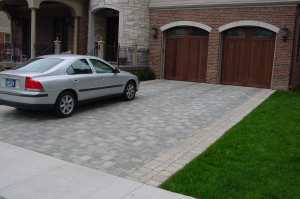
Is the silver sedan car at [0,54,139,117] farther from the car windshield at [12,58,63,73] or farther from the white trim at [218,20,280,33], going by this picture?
the white trim at [218,20,280,33]

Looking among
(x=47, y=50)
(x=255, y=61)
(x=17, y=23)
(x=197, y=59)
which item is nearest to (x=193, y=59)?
(x=197, y=59)

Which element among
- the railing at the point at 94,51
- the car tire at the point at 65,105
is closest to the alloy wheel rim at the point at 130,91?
the car tire at the point at 65,105

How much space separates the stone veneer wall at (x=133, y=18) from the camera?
16.5 meters

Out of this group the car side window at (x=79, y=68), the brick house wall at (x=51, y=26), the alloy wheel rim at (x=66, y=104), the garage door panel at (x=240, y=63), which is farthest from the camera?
the brick house wall at (x=51, y=26)

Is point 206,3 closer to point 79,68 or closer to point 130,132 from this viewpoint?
point 79,68

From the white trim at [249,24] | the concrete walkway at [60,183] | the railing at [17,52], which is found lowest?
the concrete walkway at [60,183]

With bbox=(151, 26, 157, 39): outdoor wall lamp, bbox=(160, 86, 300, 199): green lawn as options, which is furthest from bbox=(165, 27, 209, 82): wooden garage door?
bbox=(160, 86, 300, 199): green lawn

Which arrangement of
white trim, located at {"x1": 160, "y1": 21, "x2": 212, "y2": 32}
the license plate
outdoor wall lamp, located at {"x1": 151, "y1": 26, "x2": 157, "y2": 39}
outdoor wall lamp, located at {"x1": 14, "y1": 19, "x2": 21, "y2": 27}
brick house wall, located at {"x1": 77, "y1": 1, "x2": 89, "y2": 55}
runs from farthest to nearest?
outdoor wall lamp, located at {"x1": 14, "y1": 19, "x2": 21, "y2": 27}, brick house wall, located at {"x1": 77, "y1": 1, "x2": 89, "y2": 55}, outdoor wall lamp, located at {"x1": 151, "y1": 26, "x2": 157, "y2": 39}, white trim, located at {"x1": 160, "y1": 21, "x2": 212, "y2": 32}, the license plate

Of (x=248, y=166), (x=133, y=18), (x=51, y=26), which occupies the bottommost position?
(x=248, y=166)

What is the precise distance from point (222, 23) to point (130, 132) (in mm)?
9879

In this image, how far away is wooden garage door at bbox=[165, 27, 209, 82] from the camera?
16.2 m

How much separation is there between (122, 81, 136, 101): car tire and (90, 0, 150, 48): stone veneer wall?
6.37 meters

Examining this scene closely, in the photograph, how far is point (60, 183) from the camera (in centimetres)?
454

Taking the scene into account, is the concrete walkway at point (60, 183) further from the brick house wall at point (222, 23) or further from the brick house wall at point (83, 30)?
the brick house wall at point (83, 30)
